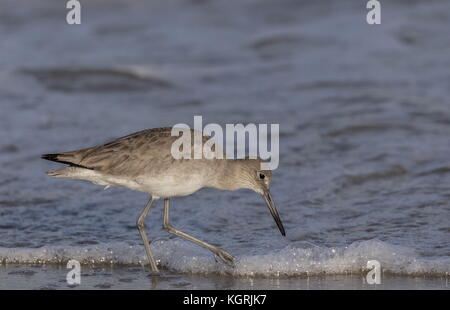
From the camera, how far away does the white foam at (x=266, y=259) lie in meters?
6.59

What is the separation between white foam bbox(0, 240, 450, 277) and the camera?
6.59m

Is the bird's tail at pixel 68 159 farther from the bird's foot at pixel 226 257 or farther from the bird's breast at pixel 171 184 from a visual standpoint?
the bird's foot at pixel 226 257

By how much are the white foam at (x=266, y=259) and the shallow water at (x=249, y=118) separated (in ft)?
0.04

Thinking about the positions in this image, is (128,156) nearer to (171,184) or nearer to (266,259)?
(171,184)

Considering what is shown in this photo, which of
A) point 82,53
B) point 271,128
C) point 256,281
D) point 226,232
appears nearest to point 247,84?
point 271,128

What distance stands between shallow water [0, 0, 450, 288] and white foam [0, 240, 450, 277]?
11mm

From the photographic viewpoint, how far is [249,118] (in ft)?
35.9

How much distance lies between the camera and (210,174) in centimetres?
691

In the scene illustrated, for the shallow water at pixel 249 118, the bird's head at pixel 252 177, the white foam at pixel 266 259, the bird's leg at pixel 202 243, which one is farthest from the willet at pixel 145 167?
the shallow water at pixel 249 118

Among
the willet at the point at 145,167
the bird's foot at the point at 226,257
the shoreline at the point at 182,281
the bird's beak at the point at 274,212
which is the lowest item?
the shoreline at the point at 182,281

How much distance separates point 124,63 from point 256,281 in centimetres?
753

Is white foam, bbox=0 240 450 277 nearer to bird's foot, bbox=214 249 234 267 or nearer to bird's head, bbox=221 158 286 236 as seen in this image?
bird's foot, bbox=214 249 234 267

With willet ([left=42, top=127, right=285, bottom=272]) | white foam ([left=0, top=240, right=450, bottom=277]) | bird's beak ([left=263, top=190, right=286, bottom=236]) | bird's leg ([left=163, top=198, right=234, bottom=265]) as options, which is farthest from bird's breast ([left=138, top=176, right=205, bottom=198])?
bird's beak ([left=263, top=190, right=286, bottom=236])

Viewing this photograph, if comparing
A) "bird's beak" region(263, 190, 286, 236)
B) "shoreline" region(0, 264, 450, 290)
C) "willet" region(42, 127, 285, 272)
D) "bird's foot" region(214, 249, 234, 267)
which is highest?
"willet" region(42, 127, 285, 272)
